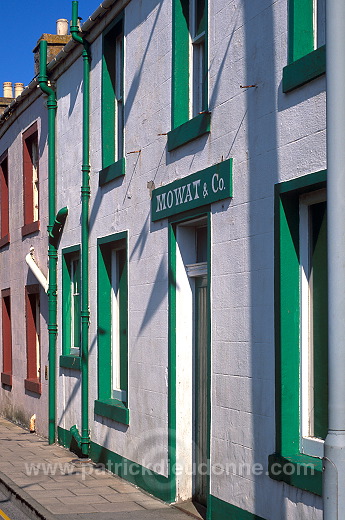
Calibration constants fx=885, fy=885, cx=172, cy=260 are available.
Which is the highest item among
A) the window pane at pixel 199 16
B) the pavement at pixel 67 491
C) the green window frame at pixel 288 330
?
the window pane at pixel 199 16

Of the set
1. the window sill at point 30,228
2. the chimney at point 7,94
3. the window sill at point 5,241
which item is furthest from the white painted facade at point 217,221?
the chimney at point 7,94

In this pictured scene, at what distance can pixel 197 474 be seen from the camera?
8992 millimetres

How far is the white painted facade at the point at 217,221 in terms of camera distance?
6.99m

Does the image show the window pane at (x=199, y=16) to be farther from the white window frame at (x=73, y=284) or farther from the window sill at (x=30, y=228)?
the window sill at (x=30, y=228)

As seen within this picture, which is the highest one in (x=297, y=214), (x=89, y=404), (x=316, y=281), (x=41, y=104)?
(x=41, y=104)

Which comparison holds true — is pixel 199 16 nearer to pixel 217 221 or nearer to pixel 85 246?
pixel 217 221

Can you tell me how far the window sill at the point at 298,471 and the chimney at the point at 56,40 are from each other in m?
10.7

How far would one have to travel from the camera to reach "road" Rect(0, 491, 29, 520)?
924 centimetres

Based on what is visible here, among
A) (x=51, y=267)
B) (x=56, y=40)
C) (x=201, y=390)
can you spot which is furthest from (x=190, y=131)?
(x=56, y=40)

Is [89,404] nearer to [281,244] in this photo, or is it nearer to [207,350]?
[207,350]

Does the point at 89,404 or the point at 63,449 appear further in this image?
the point at 63,449

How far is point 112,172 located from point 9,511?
4.31 meters

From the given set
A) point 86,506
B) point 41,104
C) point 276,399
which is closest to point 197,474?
point 86,506

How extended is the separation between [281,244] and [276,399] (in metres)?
1.20
